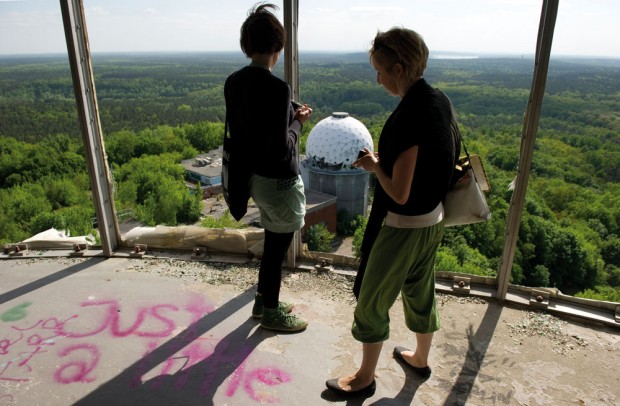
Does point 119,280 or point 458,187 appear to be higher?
point 458,187

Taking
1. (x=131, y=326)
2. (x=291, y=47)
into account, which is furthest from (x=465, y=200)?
(x=131, y=326)

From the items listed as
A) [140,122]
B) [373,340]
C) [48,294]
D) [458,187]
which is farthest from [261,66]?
[140,122]

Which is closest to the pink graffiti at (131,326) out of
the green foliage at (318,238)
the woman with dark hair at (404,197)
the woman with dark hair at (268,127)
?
the woman with dark hair at (268,127)

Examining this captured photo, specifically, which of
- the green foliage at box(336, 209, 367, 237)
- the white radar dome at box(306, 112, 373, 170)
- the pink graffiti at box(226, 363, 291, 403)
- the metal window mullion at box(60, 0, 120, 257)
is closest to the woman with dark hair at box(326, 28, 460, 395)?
the pink graffiti at box(226, 363, 291, 403)

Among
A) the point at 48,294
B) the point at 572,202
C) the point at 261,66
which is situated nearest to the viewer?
the point at 261,66

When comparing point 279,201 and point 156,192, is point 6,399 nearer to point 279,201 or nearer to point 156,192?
point 279,201

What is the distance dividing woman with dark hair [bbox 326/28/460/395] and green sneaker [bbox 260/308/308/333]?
612mm

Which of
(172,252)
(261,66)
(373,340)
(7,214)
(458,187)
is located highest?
(261,66)

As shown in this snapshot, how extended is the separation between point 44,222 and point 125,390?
4044 centimetres

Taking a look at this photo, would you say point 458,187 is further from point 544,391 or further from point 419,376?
point 544,391

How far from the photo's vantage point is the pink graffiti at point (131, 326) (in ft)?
10.1

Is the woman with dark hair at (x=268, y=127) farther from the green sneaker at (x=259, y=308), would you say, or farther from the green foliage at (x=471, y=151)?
the green foliage at (x=471, y=151)

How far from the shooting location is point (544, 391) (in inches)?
102

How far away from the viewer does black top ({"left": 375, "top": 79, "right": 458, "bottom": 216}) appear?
1.85m
